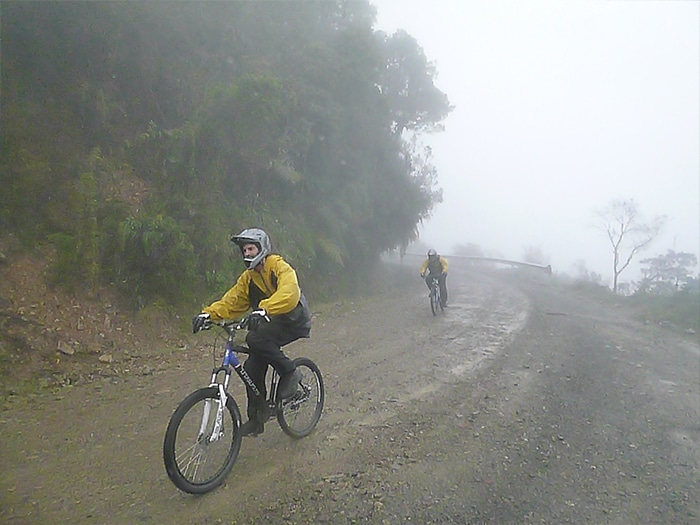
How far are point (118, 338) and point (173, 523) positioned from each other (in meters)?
4.38

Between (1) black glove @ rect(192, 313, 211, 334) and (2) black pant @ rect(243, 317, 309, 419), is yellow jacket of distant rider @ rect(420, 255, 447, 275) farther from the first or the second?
(1) black glove @ rect(192, 313, 211, 334)

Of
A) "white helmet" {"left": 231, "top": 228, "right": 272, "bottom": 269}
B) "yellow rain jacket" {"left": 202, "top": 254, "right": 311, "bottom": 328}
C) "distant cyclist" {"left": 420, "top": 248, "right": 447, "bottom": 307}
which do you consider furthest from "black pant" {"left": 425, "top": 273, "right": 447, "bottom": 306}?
"white helmet" {"left": 231, "top": 228, "right": 272, "bottom": 269}

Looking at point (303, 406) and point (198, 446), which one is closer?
point (198, 446)

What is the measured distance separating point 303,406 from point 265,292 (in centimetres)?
124

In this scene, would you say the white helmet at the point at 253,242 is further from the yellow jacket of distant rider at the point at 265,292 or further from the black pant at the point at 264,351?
the black pant at the point at 264,351

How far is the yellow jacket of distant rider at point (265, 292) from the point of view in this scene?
3.79 metres

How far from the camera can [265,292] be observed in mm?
4129

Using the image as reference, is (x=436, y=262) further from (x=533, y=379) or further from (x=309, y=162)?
(x=533, y=379)

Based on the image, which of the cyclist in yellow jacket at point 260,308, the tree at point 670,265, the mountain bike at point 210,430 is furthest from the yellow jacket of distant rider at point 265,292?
the tree at point 670,265

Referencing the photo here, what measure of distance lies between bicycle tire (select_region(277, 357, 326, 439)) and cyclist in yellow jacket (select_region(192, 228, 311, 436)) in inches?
6.5

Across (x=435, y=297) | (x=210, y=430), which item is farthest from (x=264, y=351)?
(x=435, y=297)

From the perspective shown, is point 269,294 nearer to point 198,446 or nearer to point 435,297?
point 198,446

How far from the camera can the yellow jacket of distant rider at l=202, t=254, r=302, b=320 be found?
12.5 feet

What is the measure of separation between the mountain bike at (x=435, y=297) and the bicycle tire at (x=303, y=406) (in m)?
6.95
